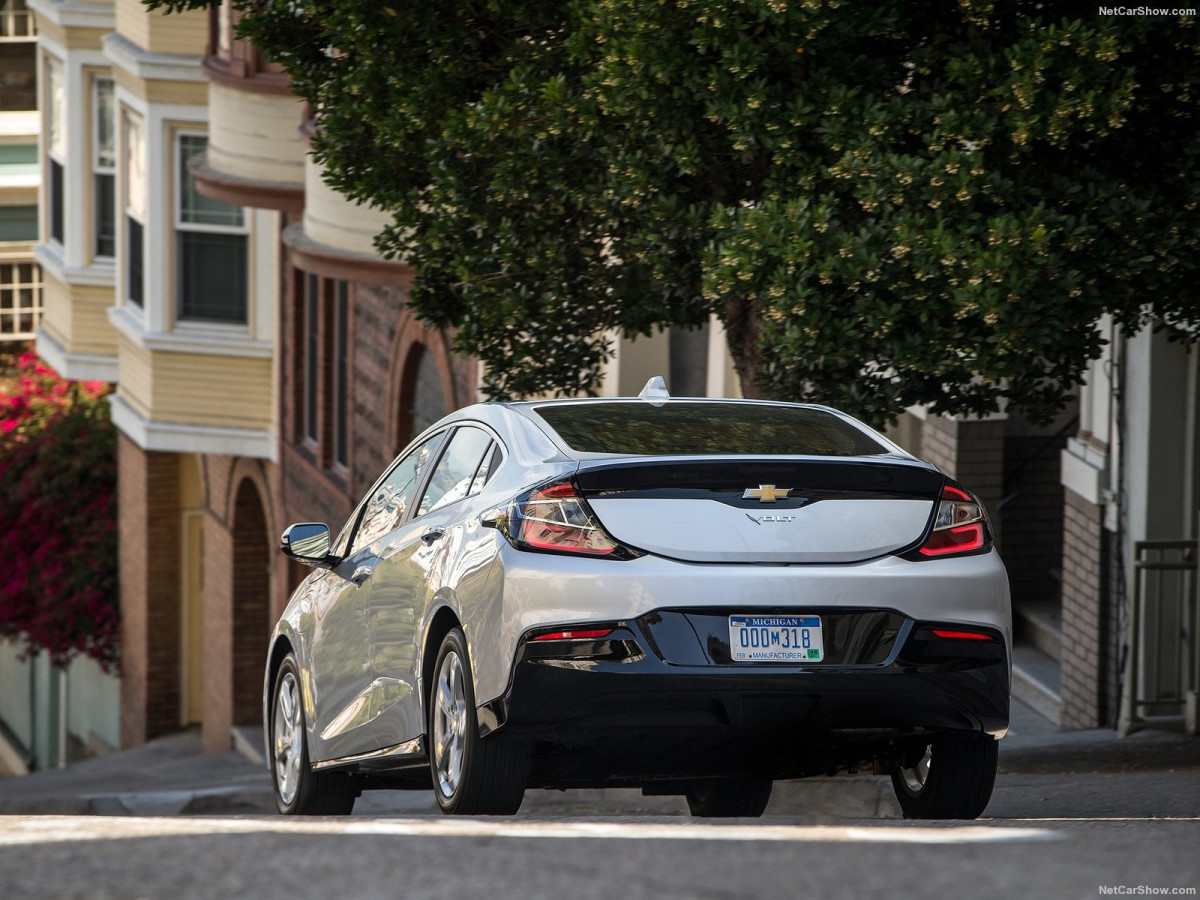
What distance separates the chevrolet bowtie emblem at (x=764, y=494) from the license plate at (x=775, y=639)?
0.38 meters

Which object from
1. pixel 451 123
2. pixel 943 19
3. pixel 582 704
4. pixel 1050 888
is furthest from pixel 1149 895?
pixel 451 123

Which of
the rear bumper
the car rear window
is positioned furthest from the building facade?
the rear bumper

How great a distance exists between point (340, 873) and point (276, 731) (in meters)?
4.46

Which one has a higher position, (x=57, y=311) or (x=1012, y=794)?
(x=1012, y=794)

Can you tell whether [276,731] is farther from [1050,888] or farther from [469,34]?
[1050,888]

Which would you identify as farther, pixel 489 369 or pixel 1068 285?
pixel 489 369

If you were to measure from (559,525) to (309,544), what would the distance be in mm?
2432

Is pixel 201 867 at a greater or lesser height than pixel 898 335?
lesser

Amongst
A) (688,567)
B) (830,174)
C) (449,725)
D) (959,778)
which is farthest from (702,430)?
(830,174)

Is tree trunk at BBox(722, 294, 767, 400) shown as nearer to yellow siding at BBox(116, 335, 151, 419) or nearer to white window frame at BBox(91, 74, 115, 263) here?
yellow siding at BBox(116, 335, 151, 419)

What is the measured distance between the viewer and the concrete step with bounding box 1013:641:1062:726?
14.2 meters

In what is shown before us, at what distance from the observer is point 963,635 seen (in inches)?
263

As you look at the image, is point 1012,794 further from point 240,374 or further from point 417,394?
point 240,374

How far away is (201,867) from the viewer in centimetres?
541
